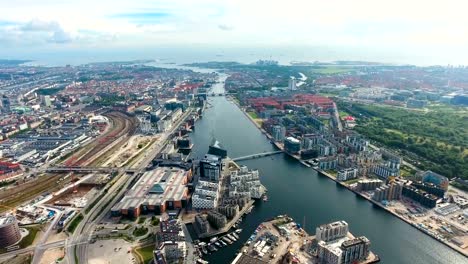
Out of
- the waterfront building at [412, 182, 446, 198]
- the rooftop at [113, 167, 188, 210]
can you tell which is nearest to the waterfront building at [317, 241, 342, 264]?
the rooftop at [113, 167, 188, 210]

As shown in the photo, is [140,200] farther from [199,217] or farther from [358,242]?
[358,242]

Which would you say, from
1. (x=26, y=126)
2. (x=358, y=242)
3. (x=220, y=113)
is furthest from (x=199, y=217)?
(x=26, y=126)

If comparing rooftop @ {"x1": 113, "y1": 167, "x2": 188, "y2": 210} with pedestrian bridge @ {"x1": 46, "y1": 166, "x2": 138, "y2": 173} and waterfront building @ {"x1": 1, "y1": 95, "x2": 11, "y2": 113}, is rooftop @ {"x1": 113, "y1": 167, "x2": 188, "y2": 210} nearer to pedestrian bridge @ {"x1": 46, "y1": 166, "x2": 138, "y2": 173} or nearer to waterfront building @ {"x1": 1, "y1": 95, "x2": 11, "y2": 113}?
pedestrian bridge @ {"x1": 46, "y1": 166, "x2": 138, "y2": 173}

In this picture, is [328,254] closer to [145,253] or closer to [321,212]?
[321,212]

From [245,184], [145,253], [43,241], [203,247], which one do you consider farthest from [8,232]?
[245,184]

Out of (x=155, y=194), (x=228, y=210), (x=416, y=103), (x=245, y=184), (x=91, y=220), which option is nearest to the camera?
(x=228, y=210)

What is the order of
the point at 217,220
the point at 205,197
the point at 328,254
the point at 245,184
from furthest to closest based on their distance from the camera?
the point at 245,184 → the point at 205,197 → the point at 217,220 → the point at 328,254
